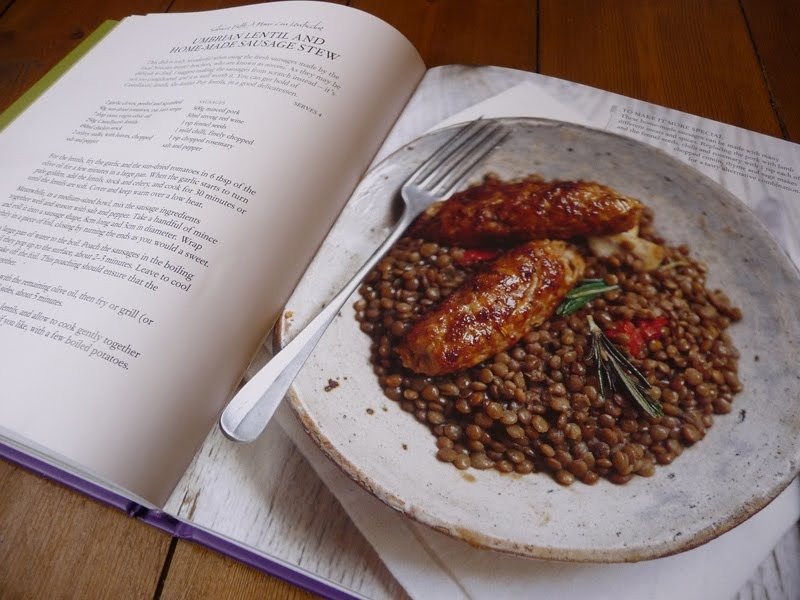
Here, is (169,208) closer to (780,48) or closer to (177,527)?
(177,527)

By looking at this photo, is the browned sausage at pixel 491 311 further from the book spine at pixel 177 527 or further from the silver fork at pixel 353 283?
the book spine at pixel 177 527

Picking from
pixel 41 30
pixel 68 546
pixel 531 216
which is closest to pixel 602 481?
pixel 531 216

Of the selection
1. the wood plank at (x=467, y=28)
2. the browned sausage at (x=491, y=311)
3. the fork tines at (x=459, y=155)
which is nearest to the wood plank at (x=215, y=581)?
the browned sausage at (x=491, y=311)

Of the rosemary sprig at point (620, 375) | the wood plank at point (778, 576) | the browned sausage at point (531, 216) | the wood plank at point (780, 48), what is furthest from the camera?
the wood plank at point (780, 48)

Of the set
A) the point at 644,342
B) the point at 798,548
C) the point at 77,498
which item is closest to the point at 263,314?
the point at 77,498

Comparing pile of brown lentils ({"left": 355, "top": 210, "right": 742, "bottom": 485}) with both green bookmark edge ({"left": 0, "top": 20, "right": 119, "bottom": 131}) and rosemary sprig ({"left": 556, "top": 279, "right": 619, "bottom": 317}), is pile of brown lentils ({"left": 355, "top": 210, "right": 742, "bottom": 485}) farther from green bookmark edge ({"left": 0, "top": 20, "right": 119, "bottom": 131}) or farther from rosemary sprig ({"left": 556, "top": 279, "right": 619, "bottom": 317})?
green bookmark edge ({"left": 0, "top": 20, "right": 119, "bottom": 131})

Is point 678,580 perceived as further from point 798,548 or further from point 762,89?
point 762,89

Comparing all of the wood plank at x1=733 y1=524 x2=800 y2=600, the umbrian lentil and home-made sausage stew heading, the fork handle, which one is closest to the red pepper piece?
the umbrian lentil and home-made sausage stew heading
